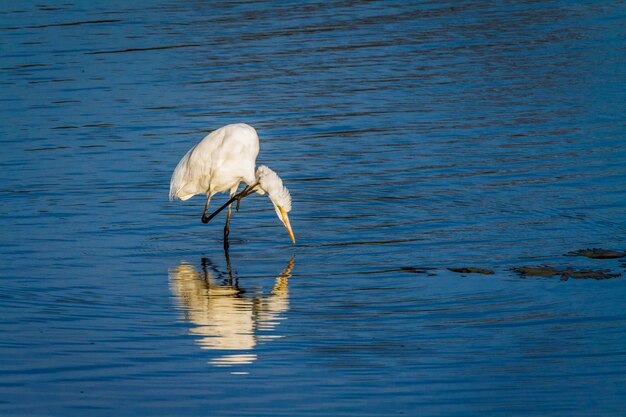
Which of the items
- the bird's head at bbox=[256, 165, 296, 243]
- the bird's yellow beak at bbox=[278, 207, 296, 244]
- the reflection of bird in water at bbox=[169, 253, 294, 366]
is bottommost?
the reflection of bird in water at bbox=[169, 253, 294, 366]

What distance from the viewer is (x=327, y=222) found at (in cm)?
1144

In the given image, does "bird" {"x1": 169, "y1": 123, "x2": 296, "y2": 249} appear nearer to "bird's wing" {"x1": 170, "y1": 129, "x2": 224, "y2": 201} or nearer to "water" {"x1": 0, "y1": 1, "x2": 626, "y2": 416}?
"bird's wing" {"x1": 170, "y1": 129, "x2": 224, "y2": 201}

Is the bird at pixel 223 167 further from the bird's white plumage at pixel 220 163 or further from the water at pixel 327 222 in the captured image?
the water at pixel 327 222

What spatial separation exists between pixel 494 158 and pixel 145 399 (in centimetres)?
760

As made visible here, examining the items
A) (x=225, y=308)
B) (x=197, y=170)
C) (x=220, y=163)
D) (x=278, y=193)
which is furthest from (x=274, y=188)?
(x=225, y=308)

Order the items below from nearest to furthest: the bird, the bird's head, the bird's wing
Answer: the bird's head
the bird
the bird's wing

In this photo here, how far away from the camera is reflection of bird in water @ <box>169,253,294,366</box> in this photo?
26.0ft

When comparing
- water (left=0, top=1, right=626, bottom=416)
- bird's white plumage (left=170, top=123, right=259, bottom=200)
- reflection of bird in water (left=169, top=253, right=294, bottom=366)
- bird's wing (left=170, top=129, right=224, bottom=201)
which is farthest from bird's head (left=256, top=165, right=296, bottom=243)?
reflection of bird in water (left=169, top=253, right=294, bottom=366)

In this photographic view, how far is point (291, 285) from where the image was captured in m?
9.33

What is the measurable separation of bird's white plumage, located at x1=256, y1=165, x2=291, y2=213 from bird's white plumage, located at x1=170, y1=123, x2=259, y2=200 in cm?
27

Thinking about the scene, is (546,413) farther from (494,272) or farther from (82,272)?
(82,272)

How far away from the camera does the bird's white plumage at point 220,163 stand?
38.2ft

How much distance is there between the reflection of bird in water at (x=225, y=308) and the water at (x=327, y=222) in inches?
1.1

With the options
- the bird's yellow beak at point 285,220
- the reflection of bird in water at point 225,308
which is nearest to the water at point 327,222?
the reflection of bird in water at point 225,308
